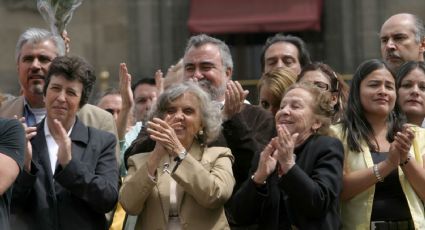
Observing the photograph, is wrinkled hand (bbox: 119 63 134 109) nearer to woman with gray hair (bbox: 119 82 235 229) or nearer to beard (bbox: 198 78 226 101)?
beard (bbox: 198 78 226 101)

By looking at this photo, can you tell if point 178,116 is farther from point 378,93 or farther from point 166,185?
point 378,93

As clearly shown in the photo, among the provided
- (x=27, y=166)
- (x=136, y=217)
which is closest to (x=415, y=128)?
(x=136, y=217)

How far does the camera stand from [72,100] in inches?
286

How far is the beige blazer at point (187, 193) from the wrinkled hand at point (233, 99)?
0.31m

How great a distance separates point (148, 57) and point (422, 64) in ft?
31.5

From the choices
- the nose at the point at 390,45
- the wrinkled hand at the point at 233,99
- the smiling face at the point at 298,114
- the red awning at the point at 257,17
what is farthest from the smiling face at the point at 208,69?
the red awning at the point at 257,17

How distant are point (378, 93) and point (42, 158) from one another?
2.01m

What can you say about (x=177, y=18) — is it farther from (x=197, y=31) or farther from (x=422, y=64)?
(x=422, y=64)

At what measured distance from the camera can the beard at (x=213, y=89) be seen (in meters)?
7.64

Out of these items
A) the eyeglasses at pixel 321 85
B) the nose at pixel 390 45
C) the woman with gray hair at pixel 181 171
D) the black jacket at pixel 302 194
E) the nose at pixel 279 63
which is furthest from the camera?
the nose at pixel 279 63

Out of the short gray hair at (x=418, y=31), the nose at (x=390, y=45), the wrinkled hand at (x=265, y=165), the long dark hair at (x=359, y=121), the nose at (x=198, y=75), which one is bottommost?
the wrinkled hand at (x=265, y=165)

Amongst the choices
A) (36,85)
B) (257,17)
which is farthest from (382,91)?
(257,17)

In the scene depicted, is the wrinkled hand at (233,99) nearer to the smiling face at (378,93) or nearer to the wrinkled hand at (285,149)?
the wrinkled hand at (285,149)

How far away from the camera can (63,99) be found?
7.21 m
